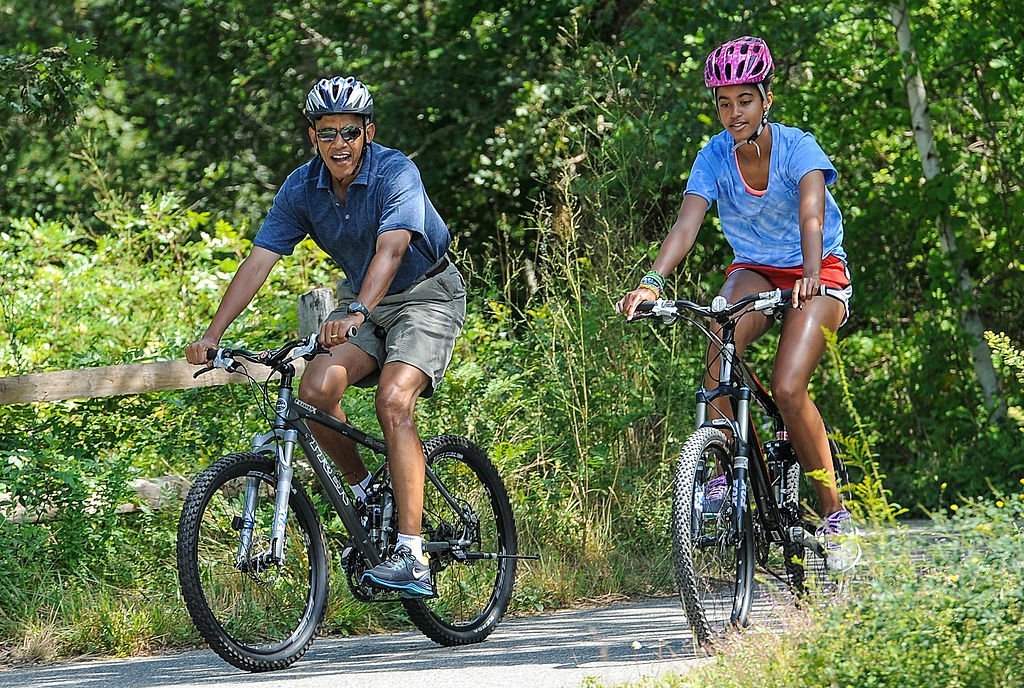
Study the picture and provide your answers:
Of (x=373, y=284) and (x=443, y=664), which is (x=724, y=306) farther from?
(x=443, y=664)

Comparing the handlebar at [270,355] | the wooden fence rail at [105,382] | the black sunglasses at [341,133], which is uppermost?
the black sunglasses at [341,133]

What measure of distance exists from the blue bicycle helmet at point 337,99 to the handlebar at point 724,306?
133 centimetres

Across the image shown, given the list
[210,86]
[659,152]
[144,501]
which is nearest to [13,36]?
[210,86]

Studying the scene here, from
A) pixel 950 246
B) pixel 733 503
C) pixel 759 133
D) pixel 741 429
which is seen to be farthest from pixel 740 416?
pixel 950 246

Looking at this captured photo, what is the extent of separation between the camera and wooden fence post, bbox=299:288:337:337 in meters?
7.17

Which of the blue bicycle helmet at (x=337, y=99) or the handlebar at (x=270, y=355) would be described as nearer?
the handlebar at (x=270, y=355)

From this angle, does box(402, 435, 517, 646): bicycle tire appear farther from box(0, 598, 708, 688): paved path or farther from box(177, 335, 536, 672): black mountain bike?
box(0, 598, 708, 688): paved path

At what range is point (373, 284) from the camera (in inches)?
212

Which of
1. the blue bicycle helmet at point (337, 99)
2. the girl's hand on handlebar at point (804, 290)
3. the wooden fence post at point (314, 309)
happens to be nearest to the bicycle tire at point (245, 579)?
the wooden fence post at point (314, 309)

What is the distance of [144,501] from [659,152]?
422 cm

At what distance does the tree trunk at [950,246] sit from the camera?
10992 millimetres

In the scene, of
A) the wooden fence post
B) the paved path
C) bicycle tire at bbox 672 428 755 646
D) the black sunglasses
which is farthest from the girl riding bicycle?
the wooden fence post

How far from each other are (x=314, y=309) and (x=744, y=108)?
8.13ft

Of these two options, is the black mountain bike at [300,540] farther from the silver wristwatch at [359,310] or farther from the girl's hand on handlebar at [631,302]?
the girl's hand on handlebar at [631,302]
